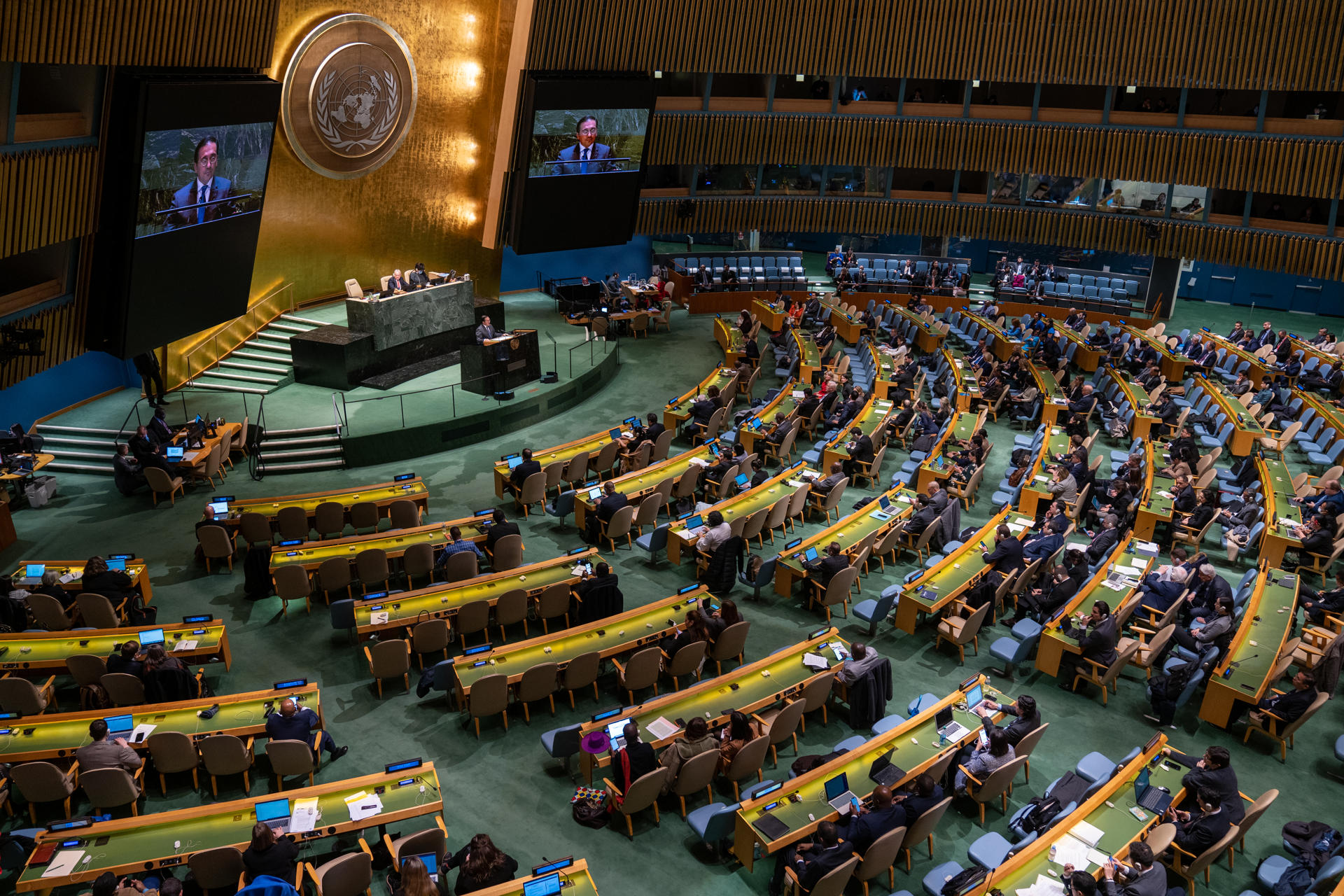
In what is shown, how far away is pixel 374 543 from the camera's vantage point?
43.7 feet

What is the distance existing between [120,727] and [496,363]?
37.6 ft

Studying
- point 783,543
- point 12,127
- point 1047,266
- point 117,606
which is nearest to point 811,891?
point 783,543

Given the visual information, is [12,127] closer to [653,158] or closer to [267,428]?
[267,428]

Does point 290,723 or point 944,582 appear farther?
point 944,582

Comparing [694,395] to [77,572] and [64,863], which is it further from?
[64,863]

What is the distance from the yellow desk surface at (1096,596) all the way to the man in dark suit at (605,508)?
6038mm

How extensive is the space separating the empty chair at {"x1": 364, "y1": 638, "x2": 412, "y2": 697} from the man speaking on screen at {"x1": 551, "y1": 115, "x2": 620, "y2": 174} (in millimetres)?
14594

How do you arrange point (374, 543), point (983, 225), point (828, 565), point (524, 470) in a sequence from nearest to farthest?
1. point (828, 565)
2. point (374, 543)
3. point (524, 470)
4. point (983, 225)

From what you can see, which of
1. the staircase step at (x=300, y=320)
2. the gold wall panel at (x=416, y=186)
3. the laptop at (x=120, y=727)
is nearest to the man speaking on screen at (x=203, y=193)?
the gold wall panel at (x=416, y=186)

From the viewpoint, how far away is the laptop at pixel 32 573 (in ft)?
39.1

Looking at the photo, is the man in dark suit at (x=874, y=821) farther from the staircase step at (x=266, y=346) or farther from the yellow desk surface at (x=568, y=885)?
the staircase step at (x=266, y=346)

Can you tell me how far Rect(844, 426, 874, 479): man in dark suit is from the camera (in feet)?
56.9

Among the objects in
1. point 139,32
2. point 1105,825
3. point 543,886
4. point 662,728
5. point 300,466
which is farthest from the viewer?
point 300,466

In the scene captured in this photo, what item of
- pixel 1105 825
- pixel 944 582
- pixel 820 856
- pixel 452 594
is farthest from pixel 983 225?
pixel 820 856
